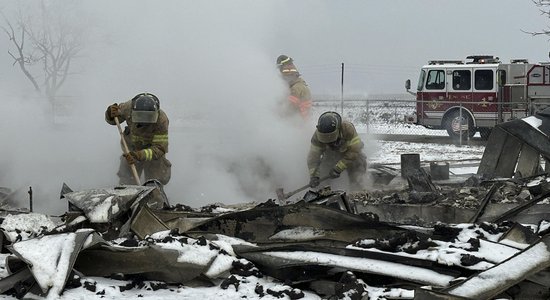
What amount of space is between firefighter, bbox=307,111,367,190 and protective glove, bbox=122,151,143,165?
2.15 m

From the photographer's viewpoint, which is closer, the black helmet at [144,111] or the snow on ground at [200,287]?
the snow on ground at [200,287]

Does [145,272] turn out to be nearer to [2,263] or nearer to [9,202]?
[2,263]

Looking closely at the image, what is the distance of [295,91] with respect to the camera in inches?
420

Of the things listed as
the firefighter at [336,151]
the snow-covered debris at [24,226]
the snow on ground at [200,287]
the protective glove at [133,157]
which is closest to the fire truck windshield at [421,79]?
the firefighter at [336,151]

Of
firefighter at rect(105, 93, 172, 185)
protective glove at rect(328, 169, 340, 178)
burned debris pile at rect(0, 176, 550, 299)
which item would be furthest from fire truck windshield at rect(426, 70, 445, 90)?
burned debris pile at rect(0, 176, 550, 299)

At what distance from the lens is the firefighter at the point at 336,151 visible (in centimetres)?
829

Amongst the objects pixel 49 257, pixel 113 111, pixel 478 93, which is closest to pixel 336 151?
pixel 113 111

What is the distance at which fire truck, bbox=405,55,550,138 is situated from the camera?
19484 mm

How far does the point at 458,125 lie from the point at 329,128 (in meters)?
12.4

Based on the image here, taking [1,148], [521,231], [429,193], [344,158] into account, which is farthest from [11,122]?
[521,231]

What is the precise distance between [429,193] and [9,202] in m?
4.71

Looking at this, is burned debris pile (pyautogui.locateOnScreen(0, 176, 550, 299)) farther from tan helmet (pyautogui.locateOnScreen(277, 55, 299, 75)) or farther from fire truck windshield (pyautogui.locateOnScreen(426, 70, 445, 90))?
fire truck windshield (pyautogui.locateOnScreen(426, 70, 445, 90))

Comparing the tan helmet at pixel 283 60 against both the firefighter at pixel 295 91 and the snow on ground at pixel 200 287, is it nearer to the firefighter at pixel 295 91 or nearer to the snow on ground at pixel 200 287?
the firefighter at pixel 295 91

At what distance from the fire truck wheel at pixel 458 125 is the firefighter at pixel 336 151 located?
11181 mm
